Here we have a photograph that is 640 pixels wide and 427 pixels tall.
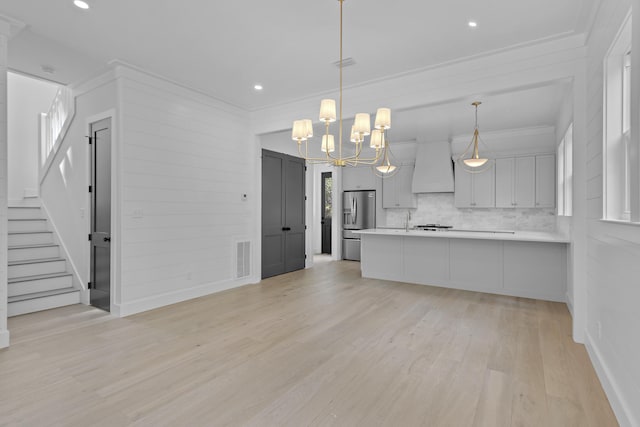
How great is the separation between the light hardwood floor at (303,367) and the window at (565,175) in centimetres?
155

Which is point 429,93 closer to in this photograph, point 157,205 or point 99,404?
point 157,205

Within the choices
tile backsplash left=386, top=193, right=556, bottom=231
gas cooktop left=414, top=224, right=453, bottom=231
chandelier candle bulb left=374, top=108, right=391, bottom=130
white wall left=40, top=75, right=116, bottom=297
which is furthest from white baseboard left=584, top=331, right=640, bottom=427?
white wall left=40, top=75, right=116, bottom=297

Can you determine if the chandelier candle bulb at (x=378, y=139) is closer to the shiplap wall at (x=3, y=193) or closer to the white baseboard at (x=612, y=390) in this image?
the white baseboard at (x=612, y=390)

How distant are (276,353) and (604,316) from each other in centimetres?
253

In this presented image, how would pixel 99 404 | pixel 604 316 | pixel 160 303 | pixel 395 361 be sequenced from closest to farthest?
pixel 99 404 < pixel 604 316 < pixel 395 361 < pixel 160 303

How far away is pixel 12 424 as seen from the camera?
6.33 feet

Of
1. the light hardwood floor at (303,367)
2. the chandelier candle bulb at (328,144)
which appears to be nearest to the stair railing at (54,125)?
the light hardwood floor at (303,367)

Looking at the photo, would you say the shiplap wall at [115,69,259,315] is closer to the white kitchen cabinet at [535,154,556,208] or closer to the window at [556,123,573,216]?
the window at [556,123,573,216]

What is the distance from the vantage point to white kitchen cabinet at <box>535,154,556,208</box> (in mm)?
6266

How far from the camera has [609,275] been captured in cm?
229

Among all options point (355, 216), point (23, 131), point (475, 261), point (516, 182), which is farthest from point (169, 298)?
point (516, 182)

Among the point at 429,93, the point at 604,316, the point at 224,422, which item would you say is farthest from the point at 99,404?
the point at 429,93

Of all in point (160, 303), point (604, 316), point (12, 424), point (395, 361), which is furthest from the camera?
point (160, 303)

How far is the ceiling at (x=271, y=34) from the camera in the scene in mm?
2838
